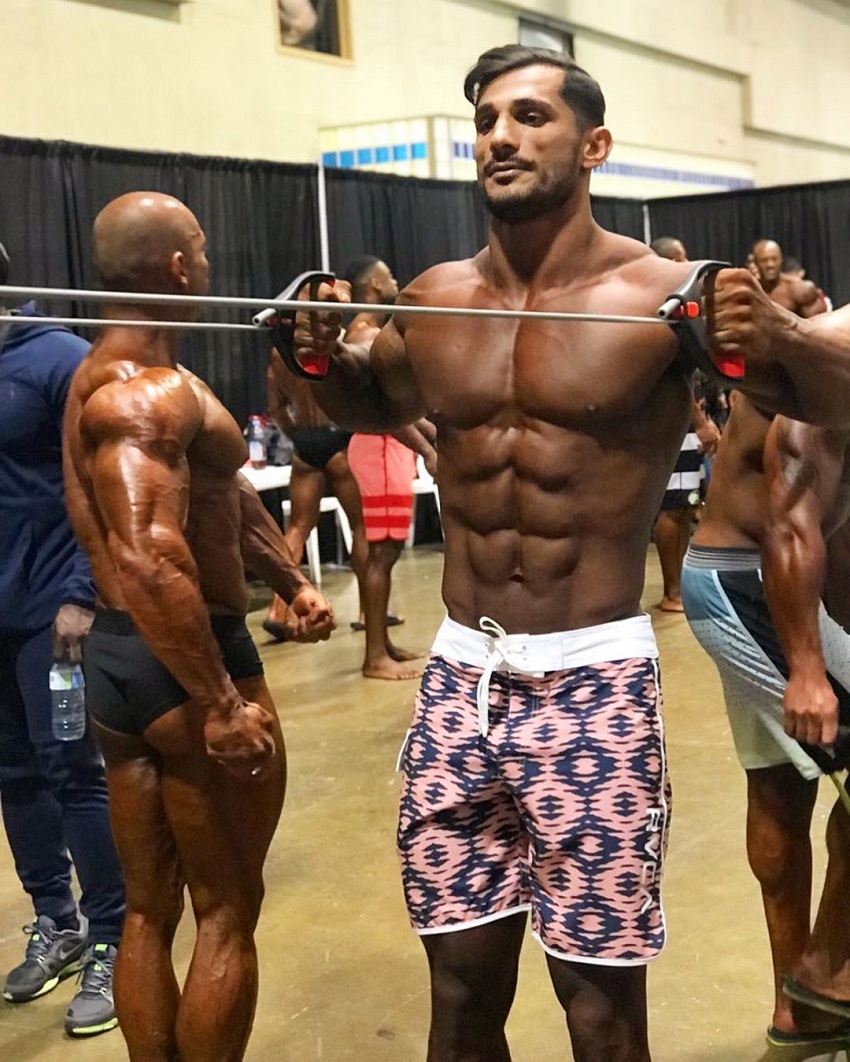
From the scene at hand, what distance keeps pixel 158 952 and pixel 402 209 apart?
736 centimetres

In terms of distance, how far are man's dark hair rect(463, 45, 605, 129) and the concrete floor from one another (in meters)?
1.69

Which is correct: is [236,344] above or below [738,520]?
above

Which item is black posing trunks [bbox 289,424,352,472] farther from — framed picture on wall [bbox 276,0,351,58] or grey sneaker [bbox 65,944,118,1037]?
framed picture on wall [bbox 276,0,351,58]

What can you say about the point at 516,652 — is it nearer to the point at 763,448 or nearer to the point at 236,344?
the point at 763,448

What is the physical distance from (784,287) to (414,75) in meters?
4.22

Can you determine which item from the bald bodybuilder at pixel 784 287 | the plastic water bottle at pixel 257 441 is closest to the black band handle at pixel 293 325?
the bald bodybuilder at pixel 784 287

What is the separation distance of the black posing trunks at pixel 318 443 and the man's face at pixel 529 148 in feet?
13.2

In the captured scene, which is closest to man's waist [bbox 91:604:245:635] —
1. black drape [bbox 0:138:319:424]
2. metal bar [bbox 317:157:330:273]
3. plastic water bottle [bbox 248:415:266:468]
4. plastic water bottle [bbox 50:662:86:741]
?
plastic water bottle [bbox 50:662:86:741]

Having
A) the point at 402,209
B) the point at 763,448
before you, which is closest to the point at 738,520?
the point at 763,448

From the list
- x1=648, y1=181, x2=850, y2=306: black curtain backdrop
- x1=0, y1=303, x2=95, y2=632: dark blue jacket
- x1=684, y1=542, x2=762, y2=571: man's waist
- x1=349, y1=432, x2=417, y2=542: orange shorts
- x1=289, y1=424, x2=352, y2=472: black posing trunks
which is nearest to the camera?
x1=684, y1=542, x2=762, y2=571: man's waist

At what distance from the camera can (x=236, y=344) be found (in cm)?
802

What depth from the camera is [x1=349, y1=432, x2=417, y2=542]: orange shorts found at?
17.9 feet

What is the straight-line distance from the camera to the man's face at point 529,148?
1.87 metres

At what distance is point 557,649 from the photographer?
189 centimetres
